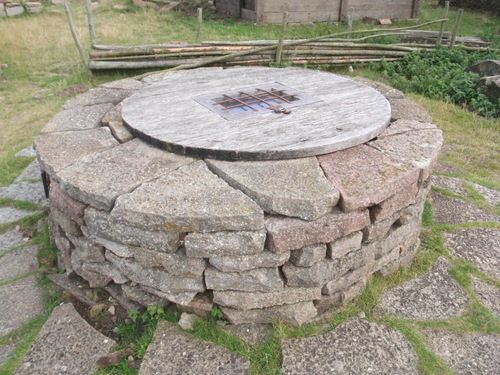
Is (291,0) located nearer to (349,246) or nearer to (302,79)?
(302,79)

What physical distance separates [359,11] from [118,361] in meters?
11.7

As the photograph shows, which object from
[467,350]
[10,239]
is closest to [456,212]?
[467,350]

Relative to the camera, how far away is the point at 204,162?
240cm

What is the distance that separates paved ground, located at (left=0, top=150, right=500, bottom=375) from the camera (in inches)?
81.3

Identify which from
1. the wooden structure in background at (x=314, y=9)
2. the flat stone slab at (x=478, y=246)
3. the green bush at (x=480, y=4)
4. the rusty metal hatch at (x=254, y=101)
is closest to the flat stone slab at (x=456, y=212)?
the flat stone slab at (x=478, y=246)

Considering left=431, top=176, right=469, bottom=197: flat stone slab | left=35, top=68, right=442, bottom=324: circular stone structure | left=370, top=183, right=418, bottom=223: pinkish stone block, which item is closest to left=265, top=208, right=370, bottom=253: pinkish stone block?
left=35, top=68, right=442, bottom=324: circular stone structure

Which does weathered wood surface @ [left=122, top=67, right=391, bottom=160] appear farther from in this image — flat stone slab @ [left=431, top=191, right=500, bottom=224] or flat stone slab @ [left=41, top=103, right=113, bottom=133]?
flat stone slab @ [left=431, top=191, right=500, bottom=224]

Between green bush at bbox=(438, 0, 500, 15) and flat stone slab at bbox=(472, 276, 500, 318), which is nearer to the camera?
flat stone slab at bbox=(472, 276, 500, 318)

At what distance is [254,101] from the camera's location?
3.12 metres

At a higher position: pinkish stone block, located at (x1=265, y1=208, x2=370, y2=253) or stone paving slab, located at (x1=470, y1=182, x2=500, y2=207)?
pinkish stone block, located at (x1=265, y1=208, x2=370, y2=253)

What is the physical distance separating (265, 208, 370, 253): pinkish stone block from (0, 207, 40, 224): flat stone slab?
234 cm

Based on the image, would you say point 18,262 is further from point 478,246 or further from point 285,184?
point 478,246

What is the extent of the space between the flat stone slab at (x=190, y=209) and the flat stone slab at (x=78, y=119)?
3.79 feet

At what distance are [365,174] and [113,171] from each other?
145cm
